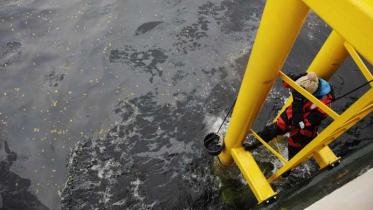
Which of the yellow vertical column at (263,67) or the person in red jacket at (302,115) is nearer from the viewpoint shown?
the yellow vertical column at (263,67)

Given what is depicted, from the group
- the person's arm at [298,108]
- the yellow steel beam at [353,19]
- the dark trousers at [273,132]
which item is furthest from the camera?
the dark trousers at [273,132]

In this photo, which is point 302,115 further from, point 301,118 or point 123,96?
point 123,96

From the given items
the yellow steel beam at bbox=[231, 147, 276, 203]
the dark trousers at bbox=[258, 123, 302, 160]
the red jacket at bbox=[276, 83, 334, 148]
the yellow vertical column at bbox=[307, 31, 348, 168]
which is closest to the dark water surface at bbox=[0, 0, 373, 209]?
the yellow steel beam at bbox=[231, 147, 276, 203]

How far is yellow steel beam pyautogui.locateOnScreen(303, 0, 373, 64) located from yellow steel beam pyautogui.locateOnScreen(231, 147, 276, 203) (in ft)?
8.04

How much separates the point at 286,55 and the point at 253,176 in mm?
1841

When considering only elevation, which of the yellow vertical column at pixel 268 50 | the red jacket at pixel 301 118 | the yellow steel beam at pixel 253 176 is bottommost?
the yellow steel beam at pixel 253 176

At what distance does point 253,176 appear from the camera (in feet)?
14.1

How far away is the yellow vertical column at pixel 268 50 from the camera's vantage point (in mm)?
2588

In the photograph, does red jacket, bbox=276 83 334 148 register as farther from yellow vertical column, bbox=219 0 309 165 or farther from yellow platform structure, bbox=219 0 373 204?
yellow vertical column, bbox=219 0 309 165

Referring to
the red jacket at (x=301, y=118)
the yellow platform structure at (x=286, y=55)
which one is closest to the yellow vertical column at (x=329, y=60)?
the yellow platform structure at (x=286, y=55)

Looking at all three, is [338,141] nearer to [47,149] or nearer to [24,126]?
[47,149]

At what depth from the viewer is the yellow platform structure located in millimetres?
2010

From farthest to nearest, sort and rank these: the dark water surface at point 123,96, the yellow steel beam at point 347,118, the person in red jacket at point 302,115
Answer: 1. the dark water surface at point 123,96
2. the person in red jacket at point 302,115
3. the yellow steel beam at point 347,118

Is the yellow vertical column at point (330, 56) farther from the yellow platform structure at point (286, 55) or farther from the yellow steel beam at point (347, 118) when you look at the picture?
the yellow steel beam at point (347, 118)
